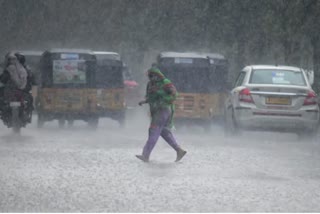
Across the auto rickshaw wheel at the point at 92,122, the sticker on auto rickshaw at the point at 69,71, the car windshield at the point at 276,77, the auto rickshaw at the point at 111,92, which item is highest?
the car windshield at the point at 276,77

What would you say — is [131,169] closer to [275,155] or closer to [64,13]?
[275,155]

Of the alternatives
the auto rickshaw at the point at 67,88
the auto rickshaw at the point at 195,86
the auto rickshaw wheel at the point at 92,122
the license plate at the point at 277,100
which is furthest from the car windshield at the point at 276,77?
the auto rickshaw at the point at 67,88

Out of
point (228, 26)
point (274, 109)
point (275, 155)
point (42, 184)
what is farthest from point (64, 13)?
point (42, 184)

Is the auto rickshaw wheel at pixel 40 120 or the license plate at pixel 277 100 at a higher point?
the license plate at pixel 277 100

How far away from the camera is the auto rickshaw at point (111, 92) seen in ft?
100

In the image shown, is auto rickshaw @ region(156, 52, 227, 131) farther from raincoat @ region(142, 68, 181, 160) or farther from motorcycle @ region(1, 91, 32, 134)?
raincoat @ region(142, 68, 181, 160)

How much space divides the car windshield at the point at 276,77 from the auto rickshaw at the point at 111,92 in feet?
23.2

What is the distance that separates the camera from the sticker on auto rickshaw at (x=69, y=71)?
2997cm

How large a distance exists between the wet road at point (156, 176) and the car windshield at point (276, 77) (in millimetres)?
1341

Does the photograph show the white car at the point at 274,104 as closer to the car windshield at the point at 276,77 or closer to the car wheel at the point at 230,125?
the car windshield at the point at 276,77

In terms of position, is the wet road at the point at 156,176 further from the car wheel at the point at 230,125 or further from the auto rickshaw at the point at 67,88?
the auto rickshaw at the point at 67,88

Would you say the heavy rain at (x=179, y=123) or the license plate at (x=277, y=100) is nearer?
the heavy rain at (x=179, y=123)

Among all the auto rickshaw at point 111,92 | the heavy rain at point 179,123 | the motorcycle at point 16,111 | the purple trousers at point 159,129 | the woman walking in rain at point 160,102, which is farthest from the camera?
the auto rickshaw at point 111,92

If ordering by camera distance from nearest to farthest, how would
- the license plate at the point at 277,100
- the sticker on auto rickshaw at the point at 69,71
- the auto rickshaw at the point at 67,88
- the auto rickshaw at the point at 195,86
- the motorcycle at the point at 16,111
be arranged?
1. the license plate at the point at 277,100
2. the motorcycle at the point at 16,111
3. the auto rickshaw at the point at 67,88
4. the auto rickshaw at the point at 195,86
5. the sticker on auto rickshaw at the point at 69,71
